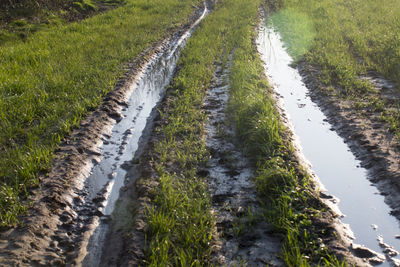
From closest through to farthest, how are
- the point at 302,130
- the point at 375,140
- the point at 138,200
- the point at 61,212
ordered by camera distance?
1. the point at 61,212
2. the point at 138,200
3. the point at 375,140
4. the point at 302,130

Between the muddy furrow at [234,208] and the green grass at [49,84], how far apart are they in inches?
89.8

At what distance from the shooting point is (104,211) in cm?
427

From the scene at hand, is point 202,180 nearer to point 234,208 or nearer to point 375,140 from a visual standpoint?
point 234,208

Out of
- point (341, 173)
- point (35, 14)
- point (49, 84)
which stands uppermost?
point (35, 14)

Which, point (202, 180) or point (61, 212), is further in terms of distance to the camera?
point (202, 180)

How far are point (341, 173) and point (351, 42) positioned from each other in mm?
7962

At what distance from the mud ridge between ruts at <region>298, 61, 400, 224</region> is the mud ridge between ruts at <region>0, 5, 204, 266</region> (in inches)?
148

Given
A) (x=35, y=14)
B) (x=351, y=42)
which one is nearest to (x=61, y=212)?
→ (x=351, y=42)

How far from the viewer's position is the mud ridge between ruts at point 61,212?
11.2ft

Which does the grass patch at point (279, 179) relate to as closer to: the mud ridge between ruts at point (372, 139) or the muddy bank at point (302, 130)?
the muddy bank at point (302, 130)

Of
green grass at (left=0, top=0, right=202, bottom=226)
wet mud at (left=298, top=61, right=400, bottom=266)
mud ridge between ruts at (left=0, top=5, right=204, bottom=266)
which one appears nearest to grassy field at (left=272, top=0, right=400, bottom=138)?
wet mud at (left=298, top=61, right=400, bottom=266)

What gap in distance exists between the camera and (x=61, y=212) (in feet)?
13.4

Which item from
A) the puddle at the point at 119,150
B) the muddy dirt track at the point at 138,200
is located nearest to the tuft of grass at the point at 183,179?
the muddy dirt track at the point at 138,200

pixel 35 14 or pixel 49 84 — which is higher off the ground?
pixel 35 14
